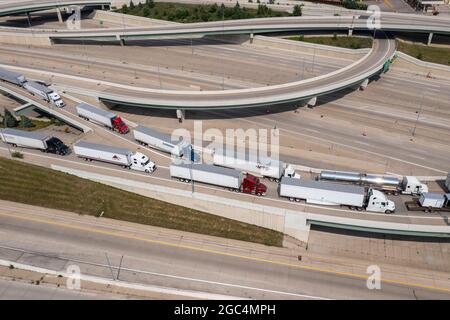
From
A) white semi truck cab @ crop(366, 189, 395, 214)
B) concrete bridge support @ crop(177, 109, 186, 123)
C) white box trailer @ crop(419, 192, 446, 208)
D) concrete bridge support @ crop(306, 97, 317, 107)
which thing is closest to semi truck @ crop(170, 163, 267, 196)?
white semi truck cab @ crop(366, 189, 395, 214)

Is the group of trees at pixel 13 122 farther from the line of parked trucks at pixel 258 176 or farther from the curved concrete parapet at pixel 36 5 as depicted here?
the curved concrete parapet at pixel 36 5

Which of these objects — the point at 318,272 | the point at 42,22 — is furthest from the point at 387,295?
the point at 42,22

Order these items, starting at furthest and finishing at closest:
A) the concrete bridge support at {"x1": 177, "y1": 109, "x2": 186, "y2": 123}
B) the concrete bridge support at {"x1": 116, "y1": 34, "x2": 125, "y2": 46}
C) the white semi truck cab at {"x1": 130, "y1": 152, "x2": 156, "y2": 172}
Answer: the concrete bridge support at {"x1": 116, "y1": 34, "x2": 125, "y2": 46} → the concrete bridge support at {"x1": 177, "y1": 109, "x2": 186, "y2": 123} → the white semi truck cab at {"x1": 130, "y1": 152, "x2": 156, "y2": 172}

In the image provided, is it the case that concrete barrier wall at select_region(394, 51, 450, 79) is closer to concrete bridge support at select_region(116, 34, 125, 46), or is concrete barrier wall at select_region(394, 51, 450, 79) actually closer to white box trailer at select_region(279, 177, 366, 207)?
white box trailer at select_region(279, 177, 366, 207)

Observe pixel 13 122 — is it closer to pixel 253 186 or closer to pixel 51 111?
pixel 51 111

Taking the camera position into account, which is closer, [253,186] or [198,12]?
[253,186]

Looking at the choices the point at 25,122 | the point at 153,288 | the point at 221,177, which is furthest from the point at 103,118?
the point at 153,288
